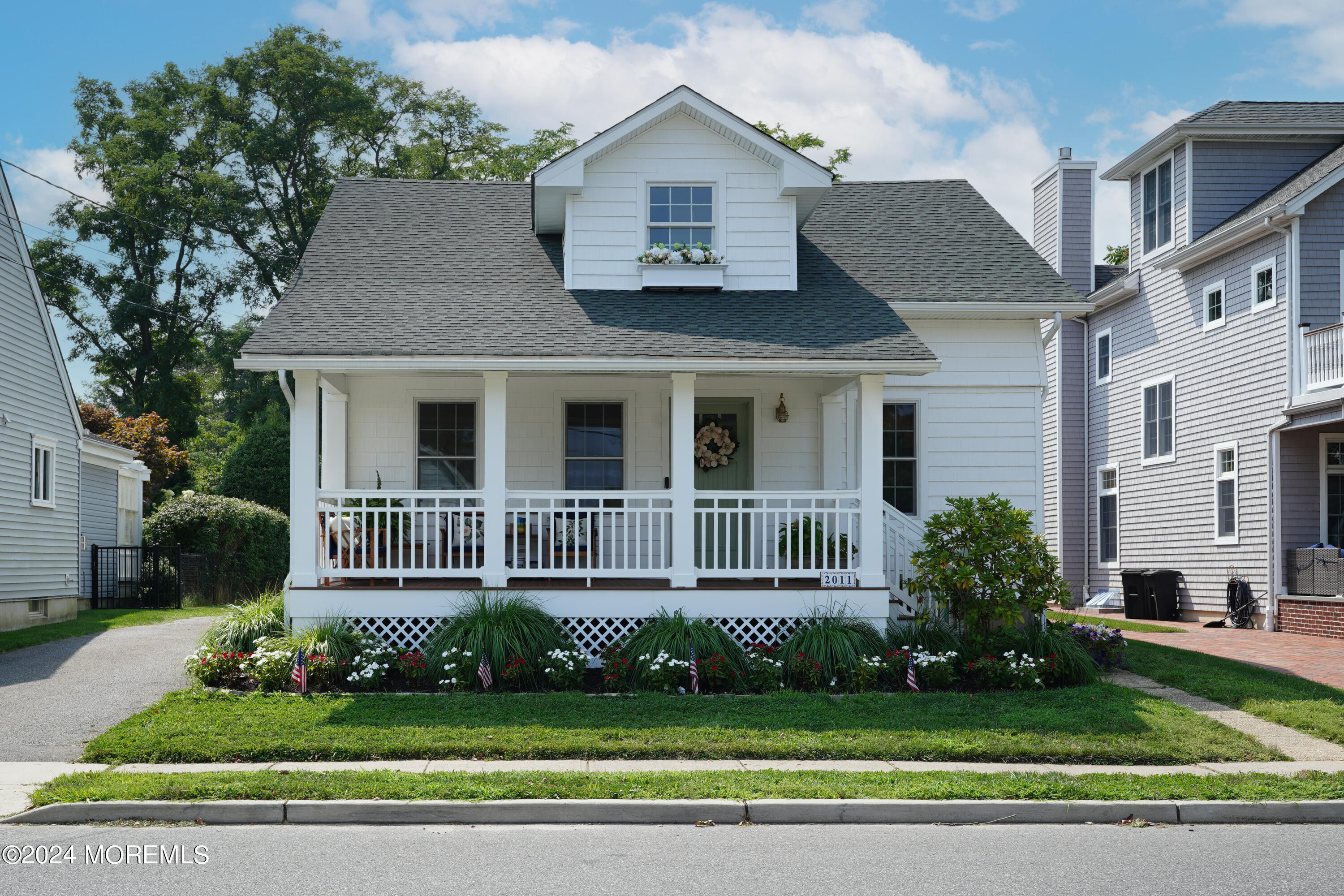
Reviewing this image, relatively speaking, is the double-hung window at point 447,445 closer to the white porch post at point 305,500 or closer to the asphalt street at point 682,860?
the white porch post at point 305,500

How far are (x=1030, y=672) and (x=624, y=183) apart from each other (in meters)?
7.67

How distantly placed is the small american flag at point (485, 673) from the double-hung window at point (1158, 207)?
1654cm

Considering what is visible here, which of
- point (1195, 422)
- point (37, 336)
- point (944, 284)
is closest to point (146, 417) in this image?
point (37, 336)

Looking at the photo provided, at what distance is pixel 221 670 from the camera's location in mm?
11008

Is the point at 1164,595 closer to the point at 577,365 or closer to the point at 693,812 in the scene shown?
the point at 577,365

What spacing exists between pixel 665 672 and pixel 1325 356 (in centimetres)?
1209

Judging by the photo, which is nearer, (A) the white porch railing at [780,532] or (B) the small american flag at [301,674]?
(B) the small american flag at [301,674]

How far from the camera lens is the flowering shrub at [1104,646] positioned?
41.2 feet

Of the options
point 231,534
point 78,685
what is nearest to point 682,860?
point 78,685

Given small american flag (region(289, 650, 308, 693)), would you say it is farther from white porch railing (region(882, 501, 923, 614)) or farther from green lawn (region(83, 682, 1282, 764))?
white porch railing (region(882, 501, 923, 614))

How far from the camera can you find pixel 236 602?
25406 mm

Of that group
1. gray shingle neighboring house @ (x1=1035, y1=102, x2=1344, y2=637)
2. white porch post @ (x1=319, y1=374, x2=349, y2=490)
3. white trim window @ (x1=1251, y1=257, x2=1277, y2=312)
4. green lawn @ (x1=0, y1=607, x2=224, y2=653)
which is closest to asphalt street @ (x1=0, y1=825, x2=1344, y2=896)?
white porch post @ (x1=319, y1=374, x2=349, y2=490)

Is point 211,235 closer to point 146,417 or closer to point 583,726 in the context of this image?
point 146,417

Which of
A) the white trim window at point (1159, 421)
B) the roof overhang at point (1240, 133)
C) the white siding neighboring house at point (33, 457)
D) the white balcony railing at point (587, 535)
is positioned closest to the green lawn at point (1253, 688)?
the white balcony railing at point (587, 535)
